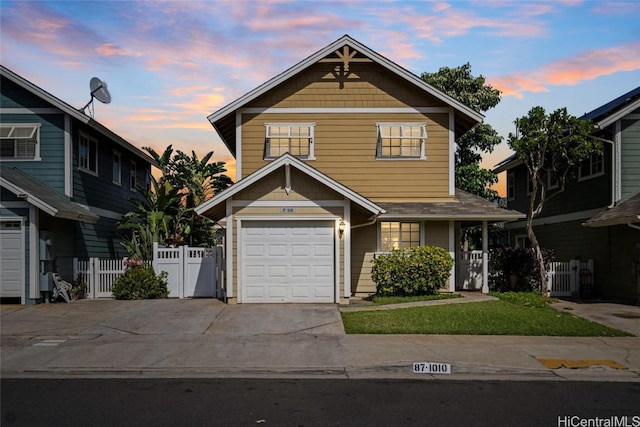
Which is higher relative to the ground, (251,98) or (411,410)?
(251,98)

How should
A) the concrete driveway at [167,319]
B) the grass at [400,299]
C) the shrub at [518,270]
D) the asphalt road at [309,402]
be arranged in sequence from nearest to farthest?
the asphalt road at [309,402] < the concrete driveway at [167,319] < the grass at [400,299] < the shrub at [518,270]

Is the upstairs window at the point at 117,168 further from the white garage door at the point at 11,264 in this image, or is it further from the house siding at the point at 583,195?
the house siding at the point at 583,195

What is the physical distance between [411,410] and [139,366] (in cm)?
483

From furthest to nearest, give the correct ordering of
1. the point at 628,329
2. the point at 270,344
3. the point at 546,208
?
the point at 546,208, the point at 628,329, the point at 270,344

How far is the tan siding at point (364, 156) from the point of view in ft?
64.0

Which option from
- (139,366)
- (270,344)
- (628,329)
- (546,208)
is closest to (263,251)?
(270,344)

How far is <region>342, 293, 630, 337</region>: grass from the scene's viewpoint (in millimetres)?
12828

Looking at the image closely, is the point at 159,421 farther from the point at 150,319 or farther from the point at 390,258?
the point at 390,258

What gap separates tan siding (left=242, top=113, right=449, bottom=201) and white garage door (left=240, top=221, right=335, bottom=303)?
11.4 feet

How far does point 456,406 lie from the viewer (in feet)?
24.7

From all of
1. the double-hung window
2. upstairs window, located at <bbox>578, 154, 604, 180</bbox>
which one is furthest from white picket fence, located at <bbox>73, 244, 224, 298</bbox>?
upstairs window, located at <bbox>578, 154, 604, 180</bbox>

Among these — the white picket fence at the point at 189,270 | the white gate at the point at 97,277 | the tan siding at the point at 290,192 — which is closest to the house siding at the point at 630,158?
the tan siding at the point at 290,192

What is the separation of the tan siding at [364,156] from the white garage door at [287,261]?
3487mm

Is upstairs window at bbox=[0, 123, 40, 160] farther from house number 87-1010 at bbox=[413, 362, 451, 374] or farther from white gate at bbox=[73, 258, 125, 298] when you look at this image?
house number 87-1010 at bbox=[413, 362, 451, 374]
